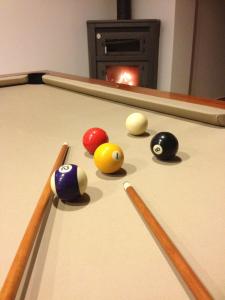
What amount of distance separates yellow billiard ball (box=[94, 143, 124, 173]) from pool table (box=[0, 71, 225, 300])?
0.08ft

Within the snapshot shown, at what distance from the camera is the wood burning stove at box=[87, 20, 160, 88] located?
333cm

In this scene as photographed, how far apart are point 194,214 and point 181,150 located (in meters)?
0.37

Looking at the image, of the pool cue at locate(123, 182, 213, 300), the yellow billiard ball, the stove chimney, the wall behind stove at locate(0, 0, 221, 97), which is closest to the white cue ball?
the yellow billiard ball

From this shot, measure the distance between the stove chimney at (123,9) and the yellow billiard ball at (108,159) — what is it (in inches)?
124

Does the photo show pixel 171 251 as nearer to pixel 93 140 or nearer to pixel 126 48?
pixel 93 140

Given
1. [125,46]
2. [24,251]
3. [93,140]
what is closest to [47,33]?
[125,46]

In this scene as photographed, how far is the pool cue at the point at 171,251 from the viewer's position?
0.41 m

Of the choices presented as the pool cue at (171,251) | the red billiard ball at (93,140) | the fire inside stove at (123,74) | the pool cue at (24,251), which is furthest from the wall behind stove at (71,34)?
the pool cue at (171,251)

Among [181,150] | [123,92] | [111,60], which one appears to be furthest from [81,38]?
[181,150]

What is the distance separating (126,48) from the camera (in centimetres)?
351

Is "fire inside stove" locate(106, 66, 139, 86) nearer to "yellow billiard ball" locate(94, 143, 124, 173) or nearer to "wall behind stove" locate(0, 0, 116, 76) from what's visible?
"wall behind stove" locate(0, 0, 116, 76)

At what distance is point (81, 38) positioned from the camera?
3625 millimetres

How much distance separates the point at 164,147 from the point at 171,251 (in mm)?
416

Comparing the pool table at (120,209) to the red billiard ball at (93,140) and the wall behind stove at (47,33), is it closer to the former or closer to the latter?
the red billiard ball at (93,140)
